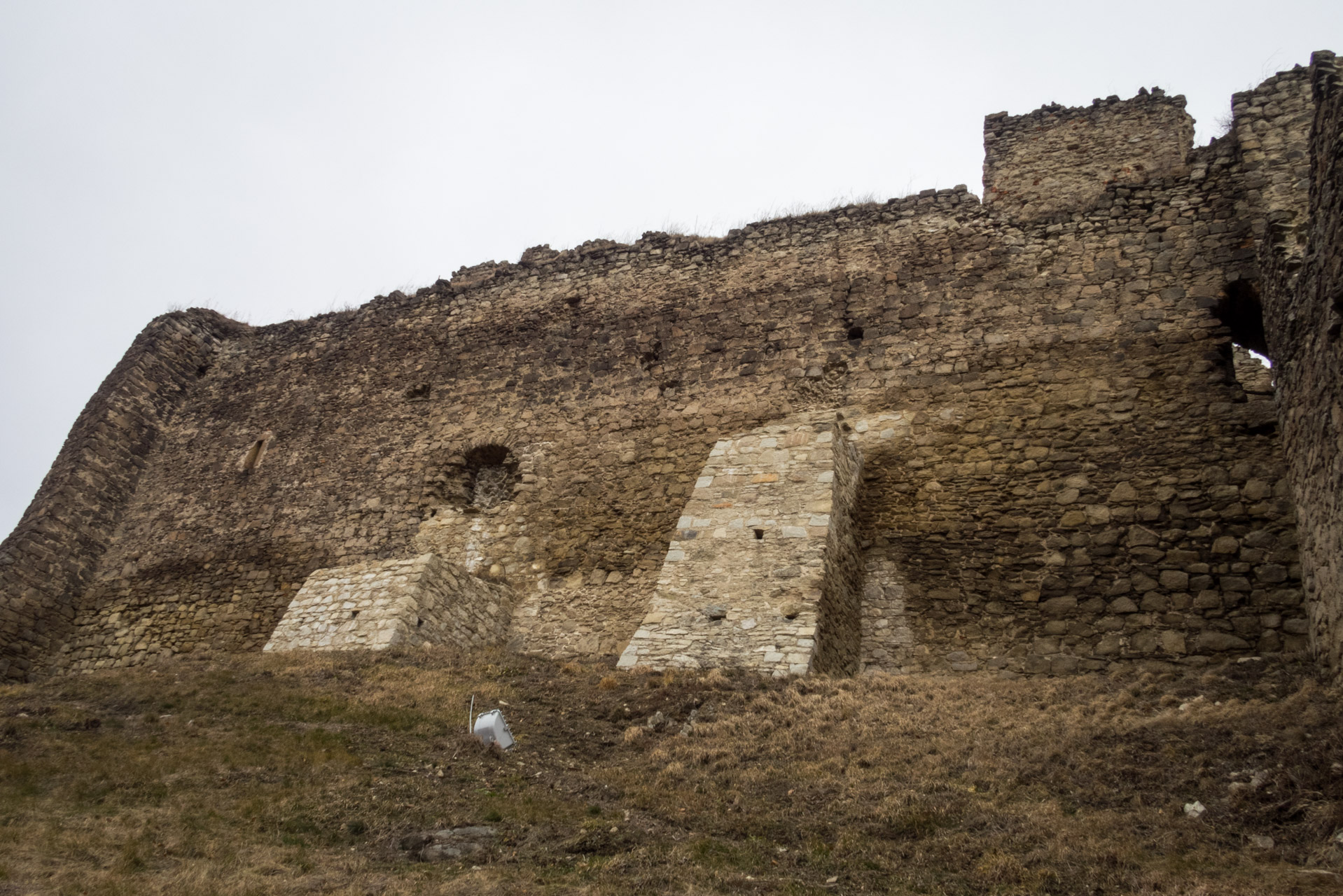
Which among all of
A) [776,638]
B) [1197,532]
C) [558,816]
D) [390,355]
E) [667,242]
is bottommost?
[558,816]

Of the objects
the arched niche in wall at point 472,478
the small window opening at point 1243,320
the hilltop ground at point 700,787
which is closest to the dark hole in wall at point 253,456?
the arched niche in wall at point 472,478

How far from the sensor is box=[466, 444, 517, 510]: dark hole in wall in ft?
47.2

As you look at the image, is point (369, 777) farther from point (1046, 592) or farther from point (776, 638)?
point (1046, 592)

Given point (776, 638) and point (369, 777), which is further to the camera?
point (776, 638)

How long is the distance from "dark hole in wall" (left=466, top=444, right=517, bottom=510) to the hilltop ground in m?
5.74

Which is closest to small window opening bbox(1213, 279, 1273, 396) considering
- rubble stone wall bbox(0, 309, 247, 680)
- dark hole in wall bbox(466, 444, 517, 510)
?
dark hole in wall bbox(466, 444, 517, 510)

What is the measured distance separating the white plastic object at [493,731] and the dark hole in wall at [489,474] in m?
6.89

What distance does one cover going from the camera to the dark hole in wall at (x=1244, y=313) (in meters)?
10.7

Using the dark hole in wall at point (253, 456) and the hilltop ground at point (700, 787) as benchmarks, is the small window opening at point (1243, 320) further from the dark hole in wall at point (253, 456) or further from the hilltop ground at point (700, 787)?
the dark hole in wall at point (253, 456)

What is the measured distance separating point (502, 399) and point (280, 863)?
10490 mm

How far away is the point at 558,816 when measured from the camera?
5.82 metres

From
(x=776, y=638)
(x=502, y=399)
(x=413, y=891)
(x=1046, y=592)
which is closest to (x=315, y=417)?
(x=502, y=399)

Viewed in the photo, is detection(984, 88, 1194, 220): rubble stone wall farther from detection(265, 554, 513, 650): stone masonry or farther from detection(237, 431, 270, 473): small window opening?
detection(237, 431, 270, 473): small window opening

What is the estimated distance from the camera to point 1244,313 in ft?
36.0
